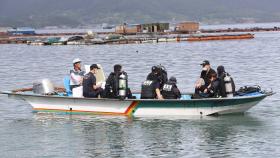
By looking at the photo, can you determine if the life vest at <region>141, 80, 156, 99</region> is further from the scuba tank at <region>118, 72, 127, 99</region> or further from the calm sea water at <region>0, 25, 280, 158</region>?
the calm sea water at <region>0, 25, 280, 158</region>

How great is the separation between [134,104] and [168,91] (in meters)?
1.74

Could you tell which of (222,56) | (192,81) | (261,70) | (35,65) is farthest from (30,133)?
(222,56)

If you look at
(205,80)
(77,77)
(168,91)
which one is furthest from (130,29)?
(168,91)

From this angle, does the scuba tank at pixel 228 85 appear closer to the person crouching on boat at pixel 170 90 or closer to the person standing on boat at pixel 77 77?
the person crouching on boat at pixel 170 90

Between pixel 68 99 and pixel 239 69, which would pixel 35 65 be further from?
pixel 68 99

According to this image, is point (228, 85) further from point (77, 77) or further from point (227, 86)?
point (77, 77)

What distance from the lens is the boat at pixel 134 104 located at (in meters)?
27.9

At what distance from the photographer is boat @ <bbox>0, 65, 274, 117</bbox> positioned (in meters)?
27.9

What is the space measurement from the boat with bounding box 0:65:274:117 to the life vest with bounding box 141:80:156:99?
0.18 meters

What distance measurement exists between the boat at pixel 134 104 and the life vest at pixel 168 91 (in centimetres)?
17

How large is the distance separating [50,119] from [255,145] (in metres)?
9.61

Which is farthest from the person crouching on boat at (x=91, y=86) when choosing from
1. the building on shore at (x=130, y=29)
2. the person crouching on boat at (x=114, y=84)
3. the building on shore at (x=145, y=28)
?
the building on shore at (x=130, y=29)

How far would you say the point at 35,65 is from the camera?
226 ft

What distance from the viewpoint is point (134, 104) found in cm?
2870
